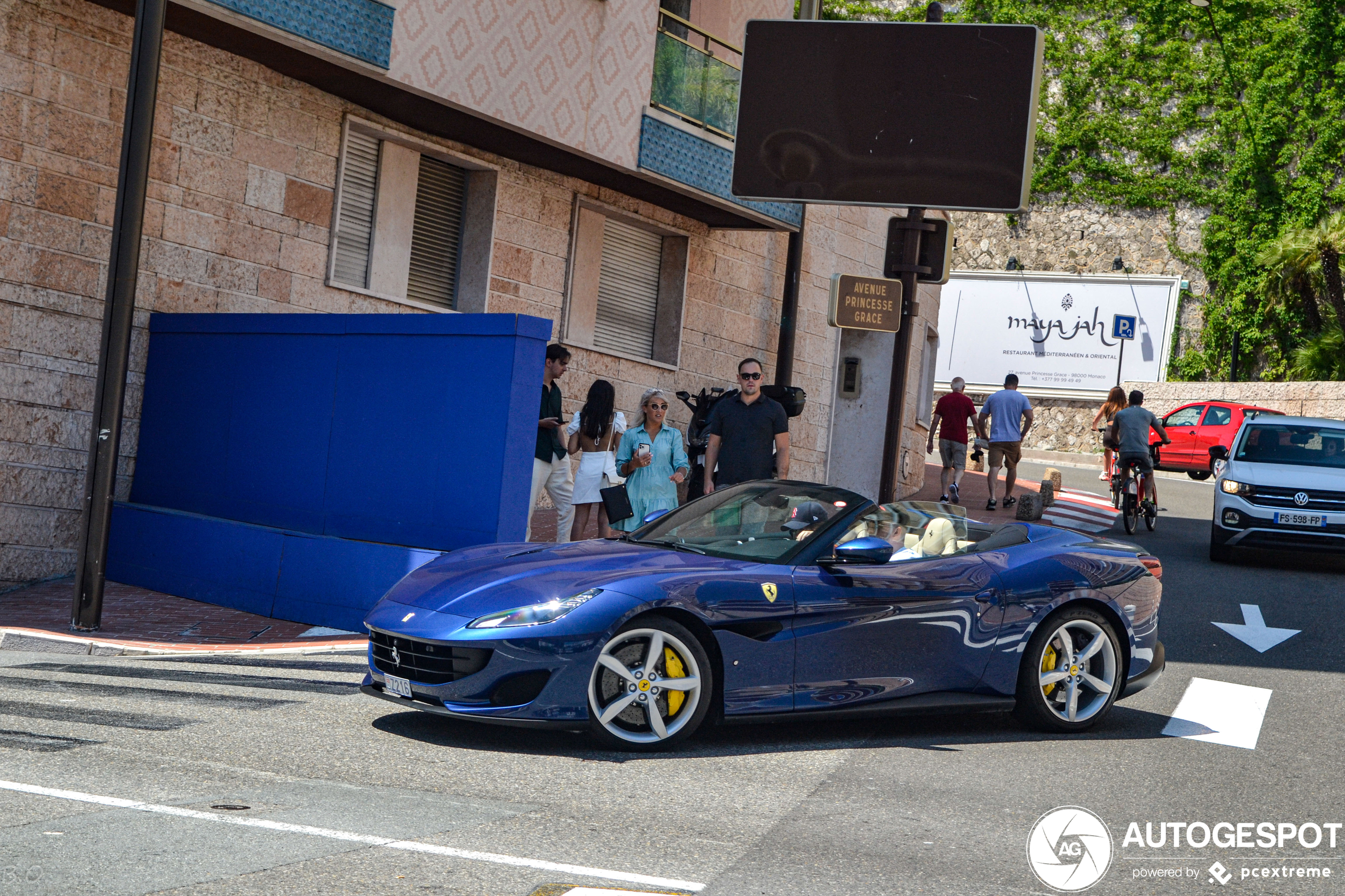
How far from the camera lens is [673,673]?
6.18 meters

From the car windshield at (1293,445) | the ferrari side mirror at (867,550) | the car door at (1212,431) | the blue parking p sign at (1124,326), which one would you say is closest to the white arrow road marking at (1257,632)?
the car windshield at (1293,445)

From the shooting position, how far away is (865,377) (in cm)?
2159

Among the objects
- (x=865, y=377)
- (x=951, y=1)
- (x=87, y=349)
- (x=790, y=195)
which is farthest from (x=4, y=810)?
(x=951, y=1)

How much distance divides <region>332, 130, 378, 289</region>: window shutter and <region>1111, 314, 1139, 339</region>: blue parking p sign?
25.3 metres

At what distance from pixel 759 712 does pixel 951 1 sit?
33.0 meters

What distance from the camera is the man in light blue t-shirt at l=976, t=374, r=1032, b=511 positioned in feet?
61.1

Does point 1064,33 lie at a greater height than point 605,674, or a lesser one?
greater

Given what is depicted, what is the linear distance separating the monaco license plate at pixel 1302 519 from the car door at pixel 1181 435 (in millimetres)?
14483

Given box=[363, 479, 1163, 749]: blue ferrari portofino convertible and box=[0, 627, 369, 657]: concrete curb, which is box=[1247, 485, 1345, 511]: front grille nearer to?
box=[363, 479, 1163, 749]: blue ferrari portofino convertible

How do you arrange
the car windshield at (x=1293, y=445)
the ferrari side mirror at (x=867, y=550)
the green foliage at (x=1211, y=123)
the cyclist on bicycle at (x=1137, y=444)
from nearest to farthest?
1. the ferrari side mirror at (x=867, y=550)
2. the car windshield at (x=1293, y=445)
3. the cyclist on bicycle at (x=1137, y=444)
4. the green foliage at (x=1211, y=123)

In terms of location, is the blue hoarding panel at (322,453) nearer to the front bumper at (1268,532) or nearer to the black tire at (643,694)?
the black tire at (643,694)

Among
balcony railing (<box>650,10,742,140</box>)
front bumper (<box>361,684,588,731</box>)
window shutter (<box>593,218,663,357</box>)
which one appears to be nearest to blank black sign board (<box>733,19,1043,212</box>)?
balcony railing (<box>650,10,742,140</box>)

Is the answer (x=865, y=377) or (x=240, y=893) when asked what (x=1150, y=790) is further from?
(x=865, y=377)

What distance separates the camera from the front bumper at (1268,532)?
14719 millimetres
